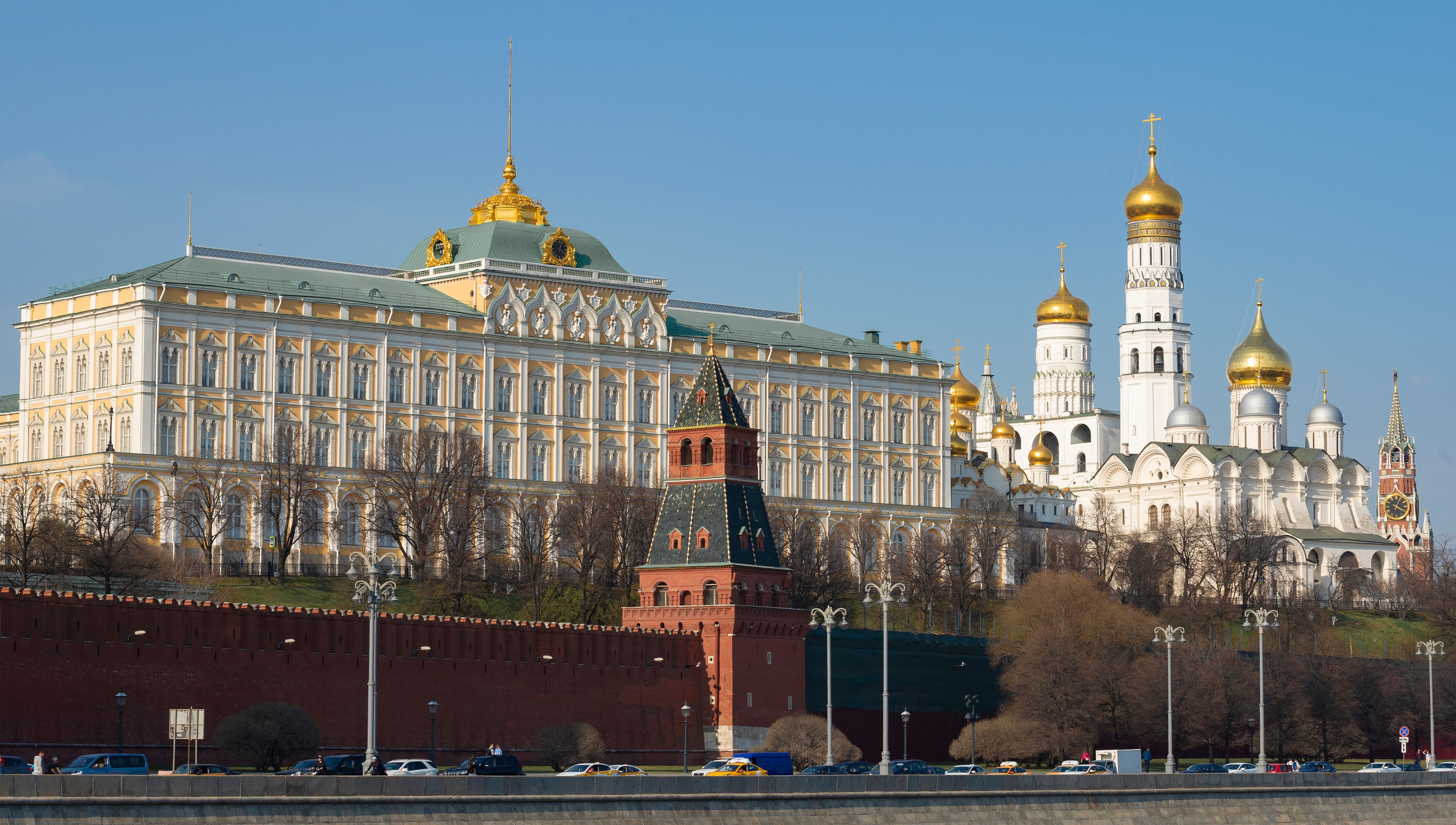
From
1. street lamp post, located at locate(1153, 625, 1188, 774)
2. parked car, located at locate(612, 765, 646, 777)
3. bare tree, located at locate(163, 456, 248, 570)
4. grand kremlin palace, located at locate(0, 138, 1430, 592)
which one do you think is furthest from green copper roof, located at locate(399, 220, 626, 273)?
parked car, located at locate(612, 765, 646, 777)

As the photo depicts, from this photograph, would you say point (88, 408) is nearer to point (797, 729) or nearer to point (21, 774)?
point (797, 729)

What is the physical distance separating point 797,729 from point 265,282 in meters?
49.8

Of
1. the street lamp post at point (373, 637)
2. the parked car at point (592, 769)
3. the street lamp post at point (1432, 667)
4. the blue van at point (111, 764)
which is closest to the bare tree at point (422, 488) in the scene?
the street lamp post at point (373, 637)

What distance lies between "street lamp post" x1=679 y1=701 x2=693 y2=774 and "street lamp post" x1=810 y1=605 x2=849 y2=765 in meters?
4.48

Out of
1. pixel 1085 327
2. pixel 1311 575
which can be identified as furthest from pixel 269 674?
pixel 1085 327

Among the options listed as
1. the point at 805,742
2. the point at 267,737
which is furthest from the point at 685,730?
the point at 267,737

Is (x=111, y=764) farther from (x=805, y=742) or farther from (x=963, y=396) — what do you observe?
(x=963, y=396)

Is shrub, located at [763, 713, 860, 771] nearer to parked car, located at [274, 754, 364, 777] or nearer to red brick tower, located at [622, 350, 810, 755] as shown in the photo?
red brick tower, located at [622, 350, 810, 755]

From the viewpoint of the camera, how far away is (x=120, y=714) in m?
70.8

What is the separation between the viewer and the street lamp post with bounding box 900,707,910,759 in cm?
9562

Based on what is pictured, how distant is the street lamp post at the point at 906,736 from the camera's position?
95.6 m

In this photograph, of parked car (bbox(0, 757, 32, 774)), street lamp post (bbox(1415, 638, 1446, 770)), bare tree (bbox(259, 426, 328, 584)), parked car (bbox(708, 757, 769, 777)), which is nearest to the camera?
→ parked car (bbox(0, 757, 32, 774))

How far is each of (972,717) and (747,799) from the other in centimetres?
3652

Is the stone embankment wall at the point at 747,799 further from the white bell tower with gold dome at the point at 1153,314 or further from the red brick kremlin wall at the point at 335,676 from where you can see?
the white bell tower with gold dome at the point at 1153,314
